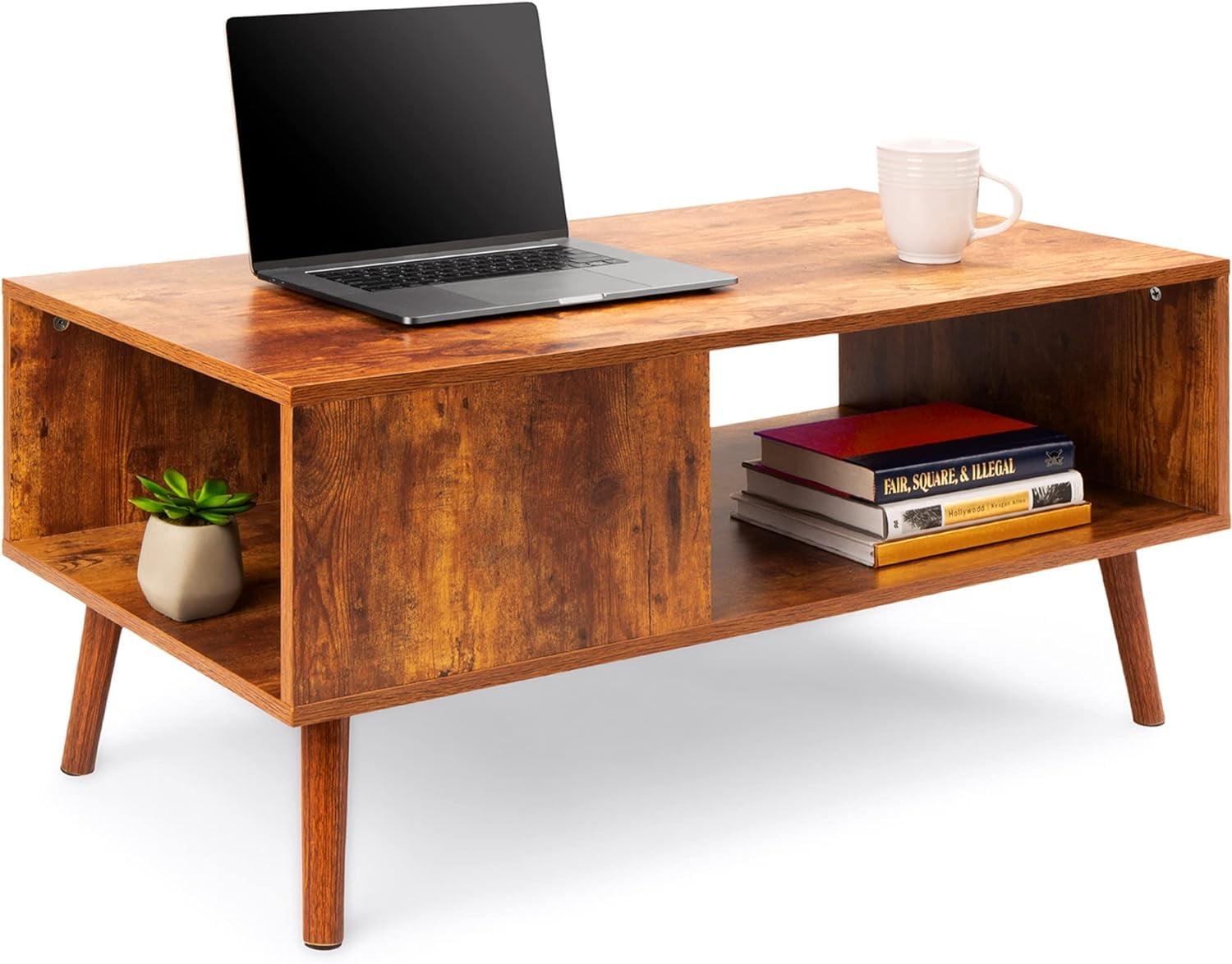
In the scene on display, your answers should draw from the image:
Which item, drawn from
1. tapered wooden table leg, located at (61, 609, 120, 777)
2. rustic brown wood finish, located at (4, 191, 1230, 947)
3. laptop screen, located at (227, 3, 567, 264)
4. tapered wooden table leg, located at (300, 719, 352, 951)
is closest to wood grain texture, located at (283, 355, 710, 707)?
rustic brown wood finish, located at (4, 191, 1230, 947)

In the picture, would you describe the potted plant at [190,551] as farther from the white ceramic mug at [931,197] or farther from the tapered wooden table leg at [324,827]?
the white ceramic mug at [931,197]

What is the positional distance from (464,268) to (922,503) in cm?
58

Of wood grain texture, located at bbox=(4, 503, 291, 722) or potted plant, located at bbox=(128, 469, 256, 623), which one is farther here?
potted plant, located at bbox=(128, 469, 256, 623)

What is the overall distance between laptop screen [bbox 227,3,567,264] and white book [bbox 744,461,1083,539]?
1.32 feet

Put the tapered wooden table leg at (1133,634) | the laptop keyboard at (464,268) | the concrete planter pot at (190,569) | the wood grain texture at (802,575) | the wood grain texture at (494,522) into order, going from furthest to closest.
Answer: the tapered wooden table leg at (1133,634) < the laptop keyboard at (464,268) < the concrete planter pot at (190,569) < the wood grain texture at (802,575) < the wood grain texture at (494,522)

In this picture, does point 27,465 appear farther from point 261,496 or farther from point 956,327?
point 956,327

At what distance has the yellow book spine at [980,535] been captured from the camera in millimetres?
2525

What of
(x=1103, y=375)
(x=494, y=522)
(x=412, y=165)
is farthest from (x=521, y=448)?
(x=1103, y=375)

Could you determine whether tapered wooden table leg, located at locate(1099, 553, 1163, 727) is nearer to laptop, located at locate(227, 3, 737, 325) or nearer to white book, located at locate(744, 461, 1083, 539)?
white book, located at locate(744, 461, 1083, 539)

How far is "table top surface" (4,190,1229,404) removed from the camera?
2115 mm

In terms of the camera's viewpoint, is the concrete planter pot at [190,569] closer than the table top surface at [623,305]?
No

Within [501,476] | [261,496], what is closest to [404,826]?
[261,496]

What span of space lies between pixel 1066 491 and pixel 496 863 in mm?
788

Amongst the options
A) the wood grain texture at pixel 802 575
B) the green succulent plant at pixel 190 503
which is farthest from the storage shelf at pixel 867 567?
the green succulent plant at pixel 190 503
